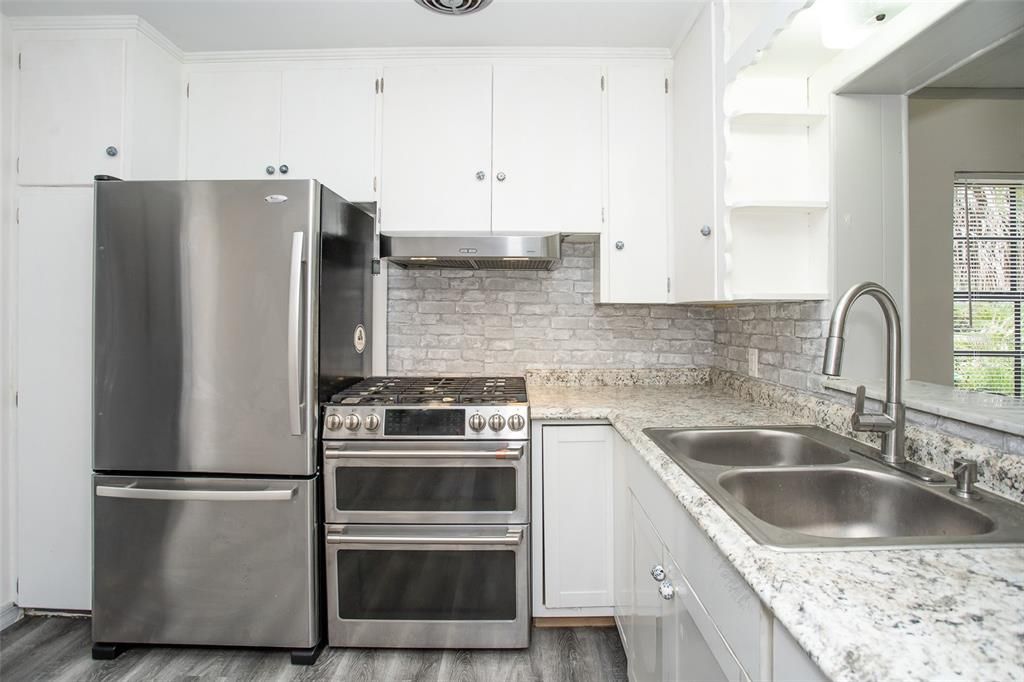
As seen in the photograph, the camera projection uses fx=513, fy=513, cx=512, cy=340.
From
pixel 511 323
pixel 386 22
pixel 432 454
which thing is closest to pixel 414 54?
pixel 386 22

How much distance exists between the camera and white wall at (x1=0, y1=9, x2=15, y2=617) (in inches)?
82.3

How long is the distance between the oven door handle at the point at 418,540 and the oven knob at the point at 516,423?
15.6 inches

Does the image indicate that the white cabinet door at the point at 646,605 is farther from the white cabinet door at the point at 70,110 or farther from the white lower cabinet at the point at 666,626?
the white cabinet door at the point at 70,110

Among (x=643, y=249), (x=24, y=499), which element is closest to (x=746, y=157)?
(x=643, y=249)

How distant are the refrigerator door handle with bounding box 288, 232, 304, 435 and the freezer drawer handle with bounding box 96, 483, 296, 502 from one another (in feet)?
0.77

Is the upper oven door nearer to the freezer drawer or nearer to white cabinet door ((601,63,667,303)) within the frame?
the freezer drawer

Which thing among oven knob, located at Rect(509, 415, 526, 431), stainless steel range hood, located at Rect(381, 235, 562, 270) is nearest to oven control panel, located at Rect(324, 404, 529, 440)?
oven knob, located at Rect(509, 415, 526, 431)

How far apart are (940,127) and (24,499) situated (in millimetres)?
3868

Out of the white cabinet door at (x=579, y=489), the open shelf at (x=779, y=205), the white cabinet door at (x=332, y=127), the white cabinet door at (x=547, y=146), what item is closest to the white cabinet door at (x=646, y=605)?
the white cabinet door at (x=579, y=489)

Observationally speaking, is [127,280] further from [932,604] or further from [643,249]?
[932,604]

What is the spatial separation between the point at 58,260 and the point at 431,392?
64.0 inches

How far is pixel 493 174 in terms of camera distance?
2.35 m

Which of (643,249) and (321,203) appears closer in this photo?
(321,203)

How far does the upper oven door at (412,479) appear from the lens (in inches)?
74.6
